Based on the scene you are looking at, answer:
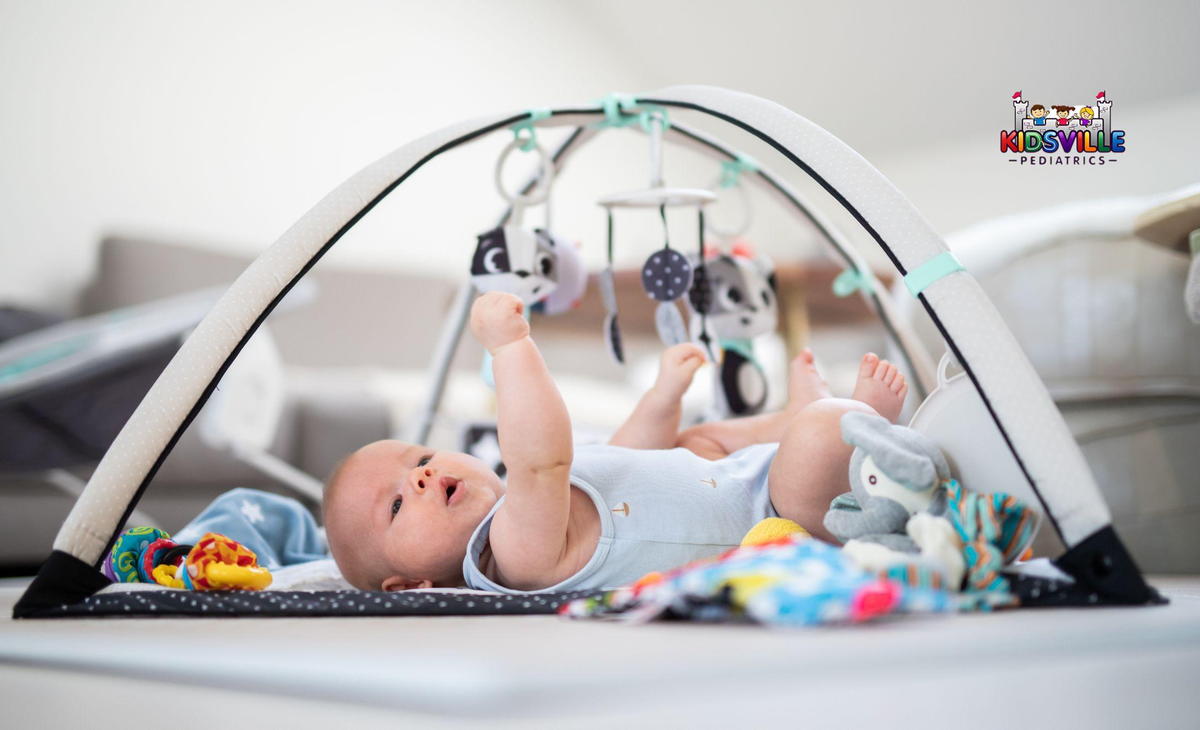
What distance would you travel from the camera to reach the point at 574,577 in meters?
0.80

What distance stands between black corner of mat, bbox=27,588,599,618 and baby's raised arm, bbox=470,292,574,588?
6 centimetres

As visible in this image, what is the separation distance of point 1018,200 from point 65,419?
3.02 m

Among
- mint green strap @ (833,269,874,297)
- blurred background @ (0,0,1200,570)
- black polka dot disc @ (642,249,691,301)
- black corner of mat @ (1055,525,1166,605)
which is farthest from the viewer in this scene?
blurred background @ (0,0,1200,570)

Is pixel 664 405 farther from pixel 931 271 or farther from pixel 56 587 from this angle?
pixel 56 587

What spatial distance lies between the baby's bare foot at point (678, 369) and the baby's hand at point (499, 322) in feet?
1.16

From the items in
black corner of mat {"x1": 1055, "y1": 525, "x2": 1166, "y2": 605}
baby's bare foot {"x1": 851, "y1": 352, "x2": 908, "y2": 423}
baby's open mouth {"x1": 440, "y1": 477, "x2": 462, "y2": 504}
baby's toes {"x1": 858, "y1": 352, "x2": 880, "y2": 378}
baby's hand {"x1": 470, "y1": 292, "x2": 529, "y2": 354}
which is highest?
baby's hand {"x1": 470, "y1": 292, "x2": 529, "y2": 354}

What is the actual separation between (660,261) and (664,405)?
0.56 feet

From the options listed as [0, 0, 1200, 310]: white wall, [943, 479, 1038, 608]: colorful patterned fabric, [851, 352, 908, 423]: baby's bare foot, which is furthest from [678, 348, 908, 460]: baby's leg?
[0, 0, 1200, 310]: white wall

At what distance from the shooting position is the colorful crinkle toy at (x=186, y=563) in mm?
770

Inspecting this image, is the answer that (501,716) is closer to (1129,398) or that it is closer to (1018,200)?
(1129,398)

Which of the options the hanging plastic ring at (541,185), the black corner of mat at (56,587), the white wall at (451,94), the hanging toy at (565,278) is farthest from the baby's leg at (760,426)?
the white wall at (451,94)

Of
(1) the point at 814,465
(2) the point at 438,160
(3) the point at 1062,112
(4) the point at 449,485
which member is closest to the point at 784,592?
(1) the point at 814,465

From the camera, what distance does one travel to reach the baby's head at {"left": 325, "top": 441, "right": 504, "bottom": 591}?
2.82ft

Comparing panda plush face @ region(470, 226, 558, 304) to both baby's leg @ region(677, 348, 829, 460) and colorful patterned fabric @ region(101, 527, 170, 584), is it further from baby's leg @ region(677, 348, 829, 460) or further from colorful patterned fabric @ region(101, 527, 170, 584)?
colorful patterned fabric @ region(101, 527, 170, 584)
